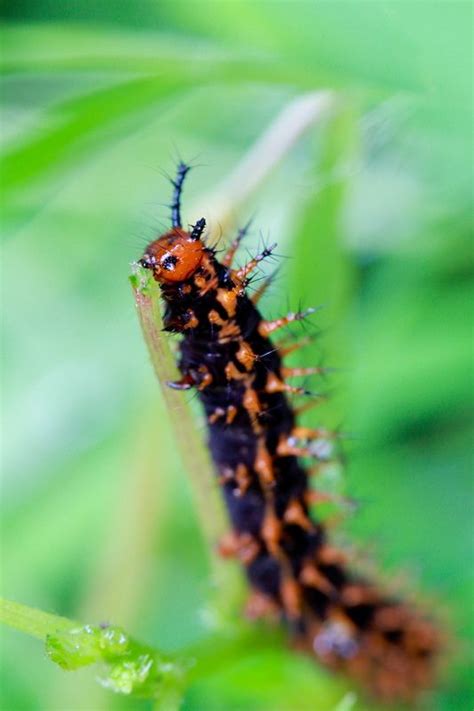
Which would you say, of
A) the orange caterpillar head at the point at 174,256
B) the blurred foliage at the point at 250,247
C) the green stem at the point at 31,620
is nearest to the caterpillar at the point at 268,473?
the orange caterpillar head at the point at 174,256

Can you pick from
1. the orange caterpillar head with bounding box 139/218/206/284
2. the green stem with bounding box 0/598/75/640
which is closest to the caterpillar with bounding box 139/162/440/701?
the orange caterpillar head with bounding box 139/218/206/284

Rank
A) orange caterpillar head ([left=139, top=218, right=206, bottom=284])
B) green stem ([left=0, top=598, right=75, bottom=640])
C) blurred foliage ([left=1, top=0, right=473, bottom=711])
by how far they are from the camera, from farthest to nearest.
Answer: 1. blurred foliage ([left=1, top=0, right=473, bottom=711])
2. orange caterpillar head ([left=139, top=218, right=206, bottom=284])
3. green stem ([left=0, top=598, right=75, bottom=640])

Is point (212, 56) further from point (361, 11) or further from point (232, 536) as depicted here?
point (232, 536)

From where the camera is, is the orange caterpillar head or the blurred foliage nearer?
the orange caterpillar head

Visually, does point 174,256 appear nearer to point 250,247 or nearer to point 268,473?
point 268,473

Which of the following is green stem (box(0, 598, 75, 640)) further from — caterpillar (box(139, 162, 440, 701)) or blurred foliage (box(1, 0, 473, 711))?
blurred foliage (box(1, 0, 473, 711))

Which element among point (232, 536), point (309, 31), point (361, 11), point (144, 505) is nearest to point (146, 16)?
point (309, 31)

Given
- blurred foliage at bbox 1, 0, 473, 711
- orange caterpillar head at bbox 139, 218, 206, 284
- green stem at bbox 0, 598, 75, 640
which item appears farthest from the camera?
blurred foliage at bbox 1, 0, 473, 711

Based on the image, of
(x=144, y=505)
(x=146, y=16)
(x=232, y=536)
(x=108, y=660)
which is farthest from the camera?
(x=146, y=16)
